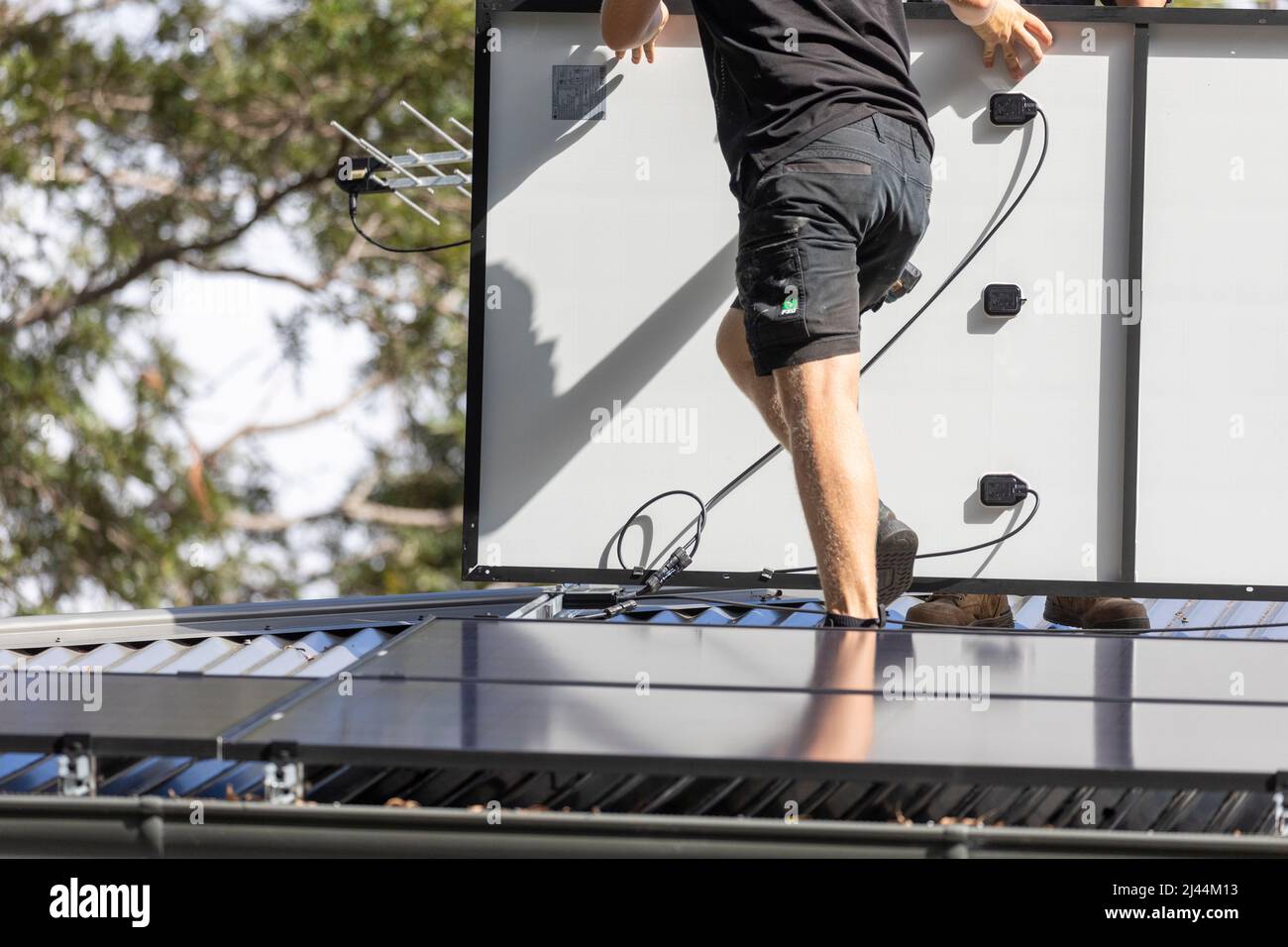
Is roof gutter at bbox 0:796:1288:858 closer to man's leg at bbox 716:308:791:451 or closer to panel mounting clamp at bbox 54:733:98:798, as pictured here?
panel mounting clamp at bbox 54:733:98:798

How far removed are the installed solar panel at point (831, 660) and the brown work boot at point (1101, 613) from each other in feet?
3.72

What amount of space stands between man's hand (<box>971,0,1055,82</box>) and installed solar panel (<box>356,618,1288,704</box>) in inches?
67.5

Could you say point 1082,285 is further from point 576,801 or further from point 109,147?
point 109,147

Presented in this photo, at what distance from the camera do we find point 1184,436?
161 inches

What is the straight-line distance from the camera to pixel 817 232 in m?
3.15

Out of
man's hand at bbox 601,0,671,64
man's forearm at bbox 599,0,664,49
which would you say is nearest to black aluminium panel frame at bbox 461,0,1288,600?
man's hand at bbox 601,0,671,64

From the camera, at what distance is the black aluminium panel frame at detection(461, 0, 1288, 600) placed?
4.09 m

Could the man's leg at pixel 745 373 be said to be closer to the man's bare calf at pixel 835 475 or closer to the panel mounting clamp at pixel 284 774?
the man's bare calf at pixel 835 475

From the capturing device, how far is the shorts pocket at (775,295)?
309 centimetres

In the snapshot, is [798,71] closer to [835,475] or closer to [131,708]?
[835,475]

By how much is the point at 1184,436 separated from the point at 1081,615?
1.97 feet

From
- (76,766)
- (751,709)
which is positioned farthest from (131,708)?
(751,709)

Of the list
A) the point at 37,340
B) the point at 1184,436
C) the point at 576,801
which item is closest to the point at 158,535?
the point at 37,340

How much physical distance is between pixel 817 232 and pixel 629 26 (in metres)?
1.09
